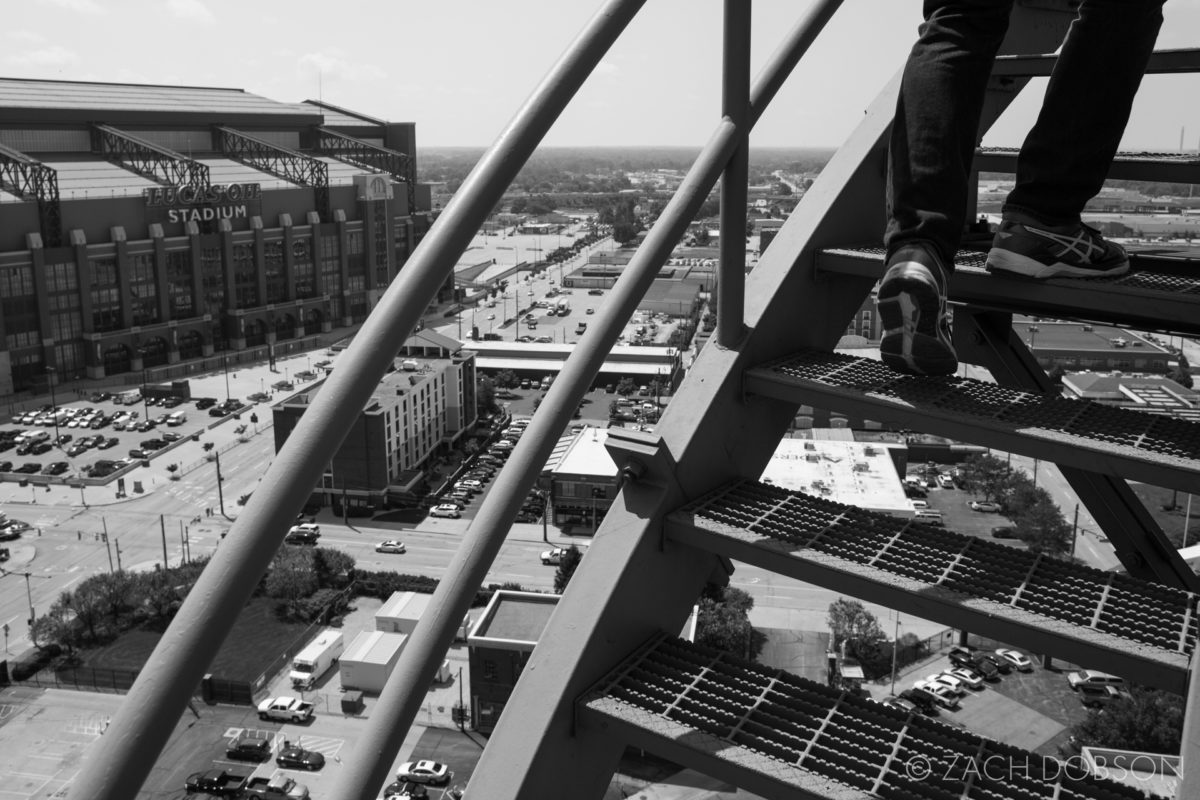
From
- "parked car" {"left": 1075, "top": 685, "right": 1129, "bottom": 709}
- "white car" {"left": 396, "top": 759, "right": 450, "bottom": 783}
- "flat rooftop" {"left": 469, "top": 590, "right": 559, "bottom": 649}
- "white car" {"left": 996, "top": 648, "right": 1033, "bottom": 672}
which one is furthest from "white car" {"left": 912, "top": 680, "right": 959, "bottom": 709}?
"white car" {"left": 396, "top": 759, "right": 450, "bottom": 783}

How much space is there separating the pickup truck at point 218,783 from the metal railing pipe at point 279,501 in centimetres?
741

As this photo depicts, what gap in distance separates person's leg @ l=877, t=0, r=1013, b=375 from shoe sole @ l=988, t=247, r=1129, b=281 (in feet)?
0.35

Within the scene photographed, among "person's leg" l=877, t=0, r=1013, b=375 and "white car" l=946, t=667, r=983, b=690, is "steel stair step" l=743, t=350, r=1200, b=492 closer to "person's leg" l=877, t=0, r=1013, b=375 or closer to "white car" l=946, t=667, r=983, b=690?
"person's leg" l=877, t=0, r=1013, b=375

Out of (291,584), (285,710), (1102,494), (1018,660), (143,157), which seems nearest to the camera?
(1102,494)

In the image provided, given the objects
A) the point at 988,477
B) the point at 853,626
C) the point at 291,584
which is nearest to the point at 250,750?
the point at 291,584

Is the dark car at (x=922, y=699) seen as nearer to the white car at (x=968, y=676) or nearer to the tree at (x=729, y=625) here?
the white car at (x=968, y=676)

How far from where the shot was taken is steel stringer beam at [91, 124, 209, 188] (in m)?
18.8

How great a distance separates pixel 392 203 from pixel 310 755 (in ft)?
52.5

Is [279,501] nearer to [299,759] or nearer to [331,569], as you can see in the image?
[299,759]

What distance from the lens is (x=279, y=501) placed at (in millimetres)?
Answer: 527

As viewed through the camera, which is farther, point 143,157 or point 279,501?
point 143,157

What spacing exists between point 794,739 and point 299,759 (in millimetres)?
7508

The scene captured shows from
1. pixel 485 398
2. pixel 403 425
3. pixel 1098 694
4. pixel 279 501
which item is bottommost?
pixel 1098 694

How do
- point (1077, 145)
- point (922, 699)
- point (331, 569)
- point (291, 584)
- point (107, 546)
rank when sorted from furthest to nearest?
point (107, 546) → point (331, 569) → point (291, 584) → point (922, 699) → point (1077, 145)
